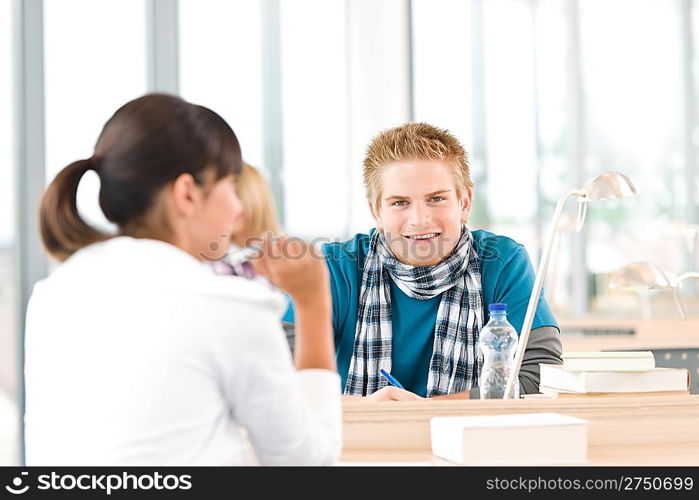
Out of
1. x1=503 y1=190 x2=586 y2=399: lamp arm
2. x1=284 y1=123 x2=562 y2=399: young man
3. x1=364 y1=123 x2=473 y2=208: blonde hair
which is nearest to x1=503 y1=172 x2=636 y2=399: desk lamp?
x1=503 y1=190 x2=586 y2=399: lamp arm

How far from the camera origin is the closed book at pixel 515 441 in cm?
143

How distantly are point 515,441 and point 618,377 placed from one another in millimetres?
407

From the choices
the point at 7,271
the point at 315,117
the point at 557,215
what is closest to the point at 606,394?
the point at 557,215

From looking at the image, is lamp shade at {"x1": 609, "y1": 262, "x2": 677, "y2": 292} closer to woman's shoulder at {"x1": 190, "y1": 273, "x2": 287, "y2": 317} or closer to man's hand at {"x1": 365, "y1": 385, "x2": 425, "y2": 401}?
man's hand at {"x1": 365, "y1": 385, "x2": 425, "y2": 401}

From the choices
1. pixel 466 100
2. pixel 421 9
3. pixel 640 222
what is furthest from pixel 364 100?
pixel 640 222

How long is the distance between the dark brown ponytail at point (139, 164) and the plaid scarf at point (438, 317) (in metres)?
1.07

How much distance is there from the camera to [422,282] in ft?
7.06

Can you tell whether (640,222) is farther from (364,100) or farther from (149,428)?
(149,428)

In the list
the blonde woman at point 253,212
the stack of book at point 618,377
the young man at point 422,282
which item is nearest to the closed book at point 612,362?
the stack of book at point 618,377

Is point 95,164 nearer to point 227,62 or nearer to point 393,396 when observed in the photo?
point 393,396

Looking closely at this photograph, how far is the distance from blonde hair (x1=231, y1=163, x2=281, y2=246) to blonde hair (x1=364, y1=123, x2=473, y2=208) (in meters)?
0.78

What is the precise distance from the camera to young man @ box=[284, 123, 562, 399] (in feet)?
6.90

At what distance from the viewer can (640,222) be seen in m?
6.83
